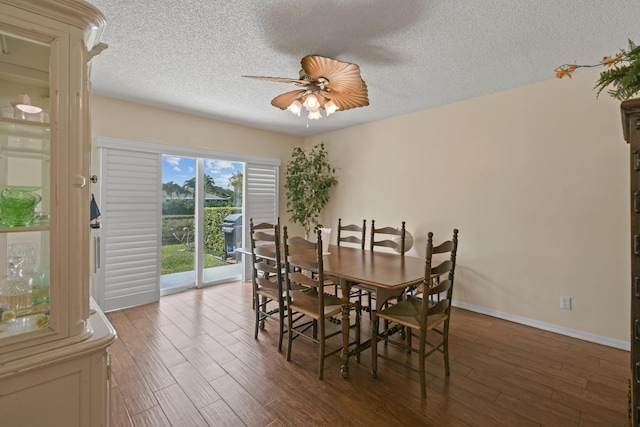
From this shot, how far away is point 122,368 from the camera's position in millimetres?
2256

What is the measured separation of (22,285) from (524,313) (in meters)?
3.95

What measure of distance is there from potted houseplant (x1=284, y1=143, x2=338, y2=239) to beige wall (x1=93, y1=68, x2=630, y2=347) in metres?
0.88

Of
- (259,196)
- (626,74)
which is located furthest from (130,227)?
(626,74)

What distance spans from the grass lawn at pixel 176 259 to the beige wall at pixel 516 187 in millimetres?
1464

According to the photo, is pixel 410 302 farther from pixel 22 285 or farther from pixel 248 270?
pixel 248 270

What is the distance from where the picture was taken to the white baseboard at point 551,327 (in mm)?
2610

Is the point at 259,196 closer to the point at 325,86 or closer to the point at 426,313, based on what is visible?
the point at 325,86

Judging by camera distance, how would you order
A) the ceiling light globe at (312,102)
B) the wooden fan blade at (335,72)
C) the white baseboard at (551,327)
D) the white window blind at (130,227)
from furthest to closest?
the white window blind at (130,227) < the white baseboard at (551,327) < the ceiling light globe at (312,102) < the wooden fan blade at (335,72)

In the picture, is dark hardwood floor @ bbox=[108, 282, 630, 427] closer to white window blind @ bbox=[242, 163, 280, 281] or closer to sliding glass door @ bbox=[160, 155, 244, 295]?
sliding glass door @ bbox=[160, 155, 244, 295]

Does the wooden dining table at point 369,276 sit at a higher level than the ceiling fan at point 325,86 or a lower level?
lower

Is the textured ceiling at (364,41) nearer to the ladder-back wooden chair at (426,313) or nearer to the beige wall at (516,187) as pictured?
the beige wall at (516,187)

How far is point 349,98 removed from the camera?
2535mm

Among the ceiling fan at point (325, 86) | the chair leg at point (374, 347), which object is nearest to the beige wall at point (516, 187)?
the ceiling fan at point (325, 86)

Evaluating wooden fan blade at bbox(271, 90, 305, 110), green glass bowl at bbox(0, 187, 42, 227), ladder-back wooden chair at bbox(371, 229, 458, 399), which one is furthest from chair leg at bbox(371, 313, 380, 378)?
green glass bowl at bbox(0, 187, 42, 227)
